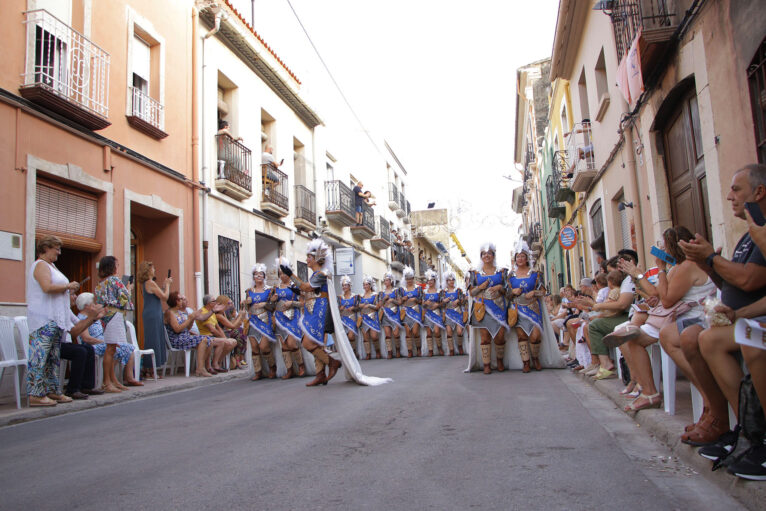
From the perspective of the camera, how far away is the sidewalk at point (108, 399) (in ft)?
21.7

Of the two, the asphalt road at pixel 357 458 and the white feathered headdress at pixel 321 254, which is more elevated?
the white feathered headdress at pixel 321 254

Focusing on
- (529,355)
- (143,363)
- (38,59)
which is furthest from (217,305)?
(529,355)

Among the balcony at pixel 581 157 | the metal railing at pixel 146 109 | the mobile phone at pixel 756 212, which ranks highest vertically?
the metal railing at pixel 146 109

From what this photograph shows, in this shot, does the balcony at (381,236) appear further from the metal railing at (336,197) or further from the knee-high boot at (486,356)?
the knee-high boot at (486,356)

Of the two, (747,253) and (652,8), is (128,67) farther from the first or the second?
(747,253)

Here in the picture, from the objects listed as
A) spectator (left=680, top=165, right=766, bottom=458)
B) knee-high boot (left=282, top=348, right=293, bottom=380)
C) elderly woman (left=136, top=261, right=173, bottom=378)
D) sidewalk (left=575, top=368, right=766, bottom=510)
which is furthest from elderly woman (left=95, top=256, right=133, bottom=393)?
spectator (left=680, top=165, right=766, bottom=458)

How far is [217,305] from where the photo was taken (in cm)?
1155

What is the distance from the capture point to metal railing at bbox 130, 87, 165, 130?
40.3 feet

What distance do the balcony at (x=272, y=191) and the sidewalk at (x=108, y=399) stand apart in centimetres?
749

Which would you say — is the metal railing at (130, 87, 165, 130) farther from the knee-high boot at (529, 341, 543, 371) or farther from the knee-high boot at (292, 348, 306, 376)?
the knee-high boot at (529, 341, 543, 371)

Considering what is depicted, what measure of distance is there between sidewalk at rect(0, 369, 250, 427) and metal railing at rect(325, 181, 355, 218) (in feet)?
43.1

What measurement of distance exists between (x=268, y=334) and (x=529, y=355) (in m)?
4.00

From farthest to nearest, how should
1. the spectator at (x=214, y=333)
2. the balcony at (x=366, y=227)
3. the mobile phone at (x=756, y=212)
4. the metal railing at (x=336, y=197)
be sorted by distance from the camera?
the balcony at (x=366, y=227) < the metal railing at (x=336, y=197) < the spectator at (x=214, y=333) < the mobile phone at (x=756, y=212)

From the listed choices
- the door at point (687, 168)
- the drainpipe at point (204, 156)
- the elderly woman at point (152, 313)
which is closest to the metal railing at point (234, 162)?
the drainpipe at point (204, 156)
